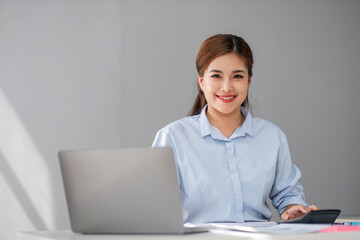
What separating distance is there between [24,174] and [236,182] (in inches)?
98.4

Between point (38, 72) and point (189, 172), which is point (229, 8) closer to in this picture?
point (38, 72)

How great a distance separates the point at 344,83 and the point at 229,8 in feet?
3.66

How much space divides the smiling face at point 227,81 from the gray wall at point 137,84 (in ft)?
6.96

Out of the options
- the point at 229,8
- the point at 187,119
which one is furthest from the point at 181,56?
the point at 187,119

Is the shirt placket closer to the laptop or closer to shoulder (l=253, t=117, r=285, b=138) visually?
shoulder (l=253, t=117, r=285, b=138)

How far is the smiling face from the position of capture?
83.1 inches

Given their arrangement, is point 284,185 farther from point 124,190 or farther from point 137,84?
point 137,84

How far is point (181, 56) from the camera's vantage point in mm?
4285

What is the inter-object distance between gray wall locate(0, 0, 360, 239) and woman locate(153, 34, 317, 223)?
6.73 feet

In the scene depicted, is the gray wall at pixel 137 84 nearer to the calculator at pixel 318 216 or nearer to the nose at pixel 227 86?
the nose at pixel 227 86

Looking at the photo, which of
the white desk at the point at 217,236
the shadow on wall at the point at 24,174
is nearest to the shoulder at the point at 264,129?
the white desk at the point at 217,236

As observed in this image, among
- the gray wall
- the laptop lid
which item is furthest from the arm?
the gray wall

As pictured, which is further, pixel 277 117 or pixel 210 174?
pixel 277 117

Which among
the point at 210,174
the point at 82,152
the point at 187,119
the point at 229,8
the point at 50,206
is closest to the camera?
the point at 82,152
